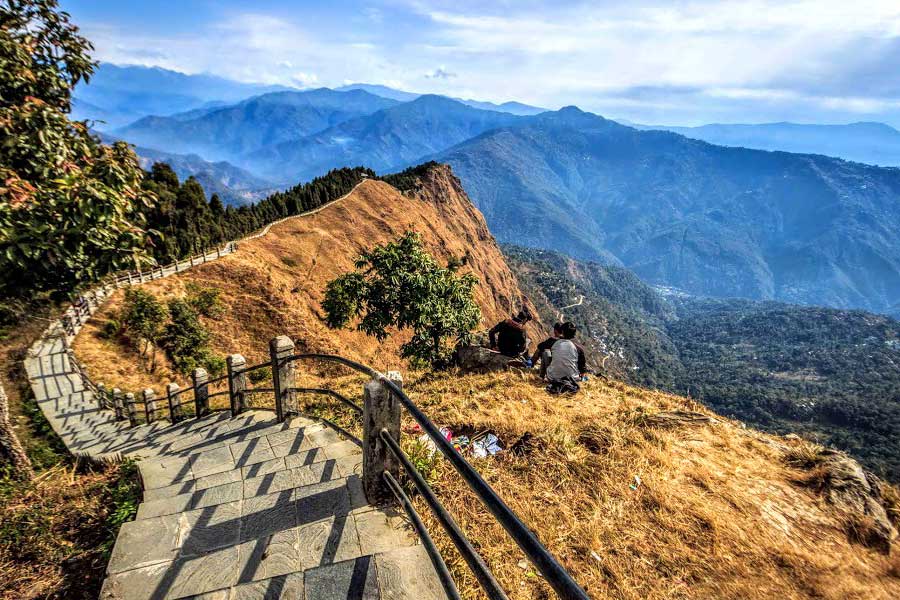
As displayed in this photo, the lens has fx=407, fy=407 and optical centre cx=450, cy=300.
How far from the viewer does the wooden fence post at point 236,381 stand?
756cm

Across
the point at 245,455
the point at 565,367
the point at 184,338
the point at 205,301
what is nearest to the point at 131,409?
the point at 245,455

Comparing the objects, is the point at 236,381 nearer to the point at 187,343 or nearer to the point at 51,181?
the point at 51,181

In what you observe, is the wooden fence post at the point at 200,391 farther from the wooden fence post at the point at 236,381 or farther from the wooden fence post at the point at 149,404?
the wooden fence post at the point at 149,404

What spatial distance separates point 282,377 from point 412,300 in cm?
809

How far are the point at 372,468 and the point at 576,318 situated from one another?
163 m

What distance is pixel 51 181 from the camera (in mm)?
4664

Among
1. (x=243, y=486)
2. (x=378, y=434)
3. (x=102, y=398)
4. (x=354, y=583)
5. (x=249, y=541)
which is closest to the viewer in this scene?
(x=354, y=583)

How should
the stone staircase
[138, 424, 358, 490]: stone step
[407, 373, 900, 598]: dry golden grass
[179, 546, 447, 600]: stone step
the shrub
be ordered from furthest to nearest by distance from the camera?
1. the shrub
2. [138, 424, 358, 490]: stone step
3. [407, 373, 900, 598]: dry golden grass
4. the stone staircase
5. [179, 546, 447, 600]: stone step

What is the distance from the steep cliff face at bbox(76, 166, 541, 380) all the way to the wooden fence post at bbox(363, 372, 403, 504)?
667 inches

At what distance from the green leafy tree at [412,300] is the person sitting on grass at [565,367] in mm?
5048

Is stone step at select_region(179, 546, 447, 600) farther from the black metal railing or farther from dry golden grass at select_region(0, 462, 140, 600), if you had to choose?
dry golden grass at select_region(0, 462, 140, 600)

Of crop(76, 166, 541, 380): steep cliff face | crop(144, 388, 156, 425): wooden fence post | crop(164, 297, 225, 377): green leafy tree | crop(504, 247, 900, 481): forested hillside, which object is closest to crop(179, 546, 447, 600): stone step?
crop(144, 388, 156, 425): wooden fence post

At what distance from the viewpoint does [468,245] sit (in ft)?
333

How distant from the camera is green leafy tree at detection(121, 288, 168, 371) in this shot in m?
22.0
